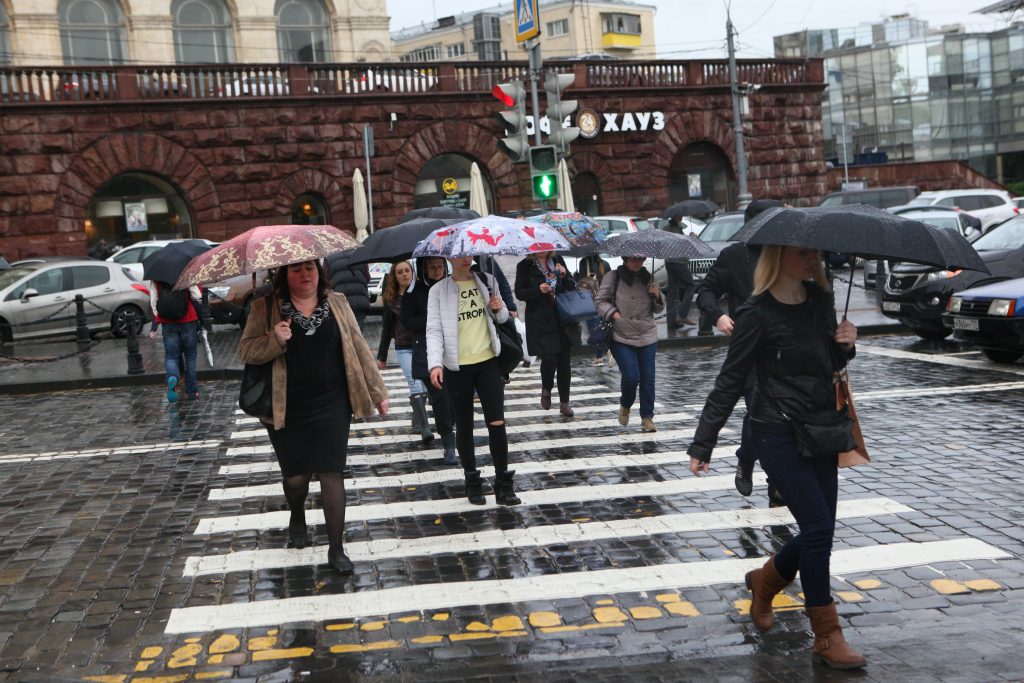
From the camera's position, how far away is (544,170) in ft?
55.8

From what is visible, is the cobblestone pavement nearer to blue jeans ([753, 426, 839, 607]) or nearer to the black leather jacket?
blue jeans ([753, 426, 839, 607])

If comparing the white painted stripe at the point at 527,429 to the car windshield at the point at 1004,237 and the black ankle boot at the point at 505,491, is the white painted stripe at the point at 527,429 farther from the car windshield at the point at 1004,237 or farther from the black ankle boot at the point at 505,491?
the car windshield at the point at 1004,237

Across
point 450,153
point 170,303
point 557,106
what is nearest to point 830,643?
point 170,303

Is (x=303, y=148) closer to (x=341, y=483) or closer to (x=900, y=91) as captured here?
(x=341, y=483)

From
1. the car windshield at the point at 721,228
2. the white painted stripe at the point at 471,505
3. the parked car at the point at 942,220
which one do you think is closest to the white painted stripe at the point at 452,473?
the white painted stripe at the point at 471,505

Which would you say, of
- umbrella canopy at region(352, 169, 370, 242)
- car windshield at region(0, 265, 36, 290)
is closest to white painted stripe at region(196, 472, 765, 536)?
car windshield at region(0, 265, 36, 290)

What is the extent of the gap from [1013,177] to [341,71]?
57.3m

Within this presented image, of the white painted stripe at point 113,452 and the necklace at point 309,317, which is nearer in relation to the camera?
the necklace at point 309,317

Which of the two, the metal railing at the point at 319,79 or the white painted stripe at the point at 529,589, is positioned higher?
the metal railing at the point at 319,79

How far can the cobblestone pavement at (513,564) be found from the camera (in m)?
5.33

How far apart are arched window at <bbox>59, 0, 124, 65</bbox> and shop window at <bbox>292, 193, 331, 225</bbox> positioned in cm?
782

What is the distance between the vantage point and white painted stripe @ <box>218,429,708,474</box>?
1000 centimetres

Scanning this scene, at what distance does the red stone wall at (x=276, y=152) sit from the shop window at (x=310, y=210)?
38 centimetres

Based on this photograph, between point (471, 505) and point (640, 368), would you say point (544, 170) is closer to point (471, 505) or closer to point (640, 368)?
point (640, 368)
